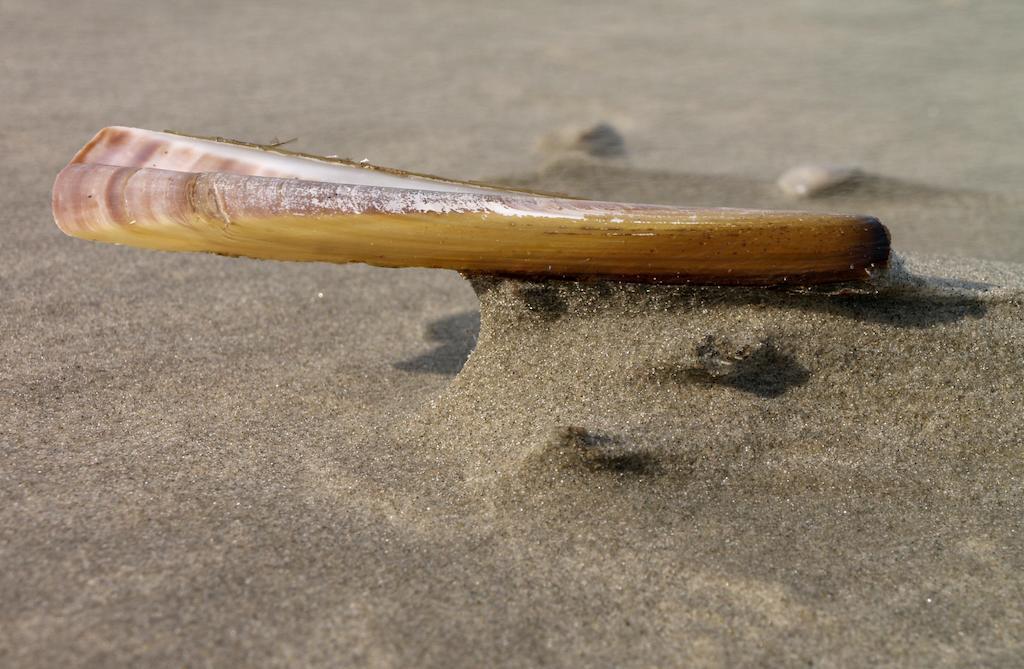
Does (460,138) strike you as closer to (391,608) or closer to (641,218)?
(641,218)

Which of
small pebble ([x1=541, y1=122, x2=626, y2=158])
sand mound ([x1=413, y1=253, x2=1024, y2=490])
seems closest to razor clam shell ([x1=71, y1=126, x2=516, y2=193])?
sand mound ([x1=413, y1=253, x2=1024, y2=490])

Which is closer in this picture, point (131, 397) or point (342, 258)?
point (342, 258)

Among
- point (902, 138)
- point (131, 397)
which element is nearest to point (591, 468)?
point (131, 397)

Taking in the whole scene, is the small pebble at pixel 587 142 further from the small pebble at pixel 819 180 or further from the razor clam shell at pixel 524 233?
the razor clam shell at pixel 524 233

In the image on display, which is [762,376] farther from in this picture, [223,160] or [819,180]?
[819,180]

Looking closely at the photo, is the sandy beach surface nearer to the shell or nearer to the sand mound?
the sand mound
